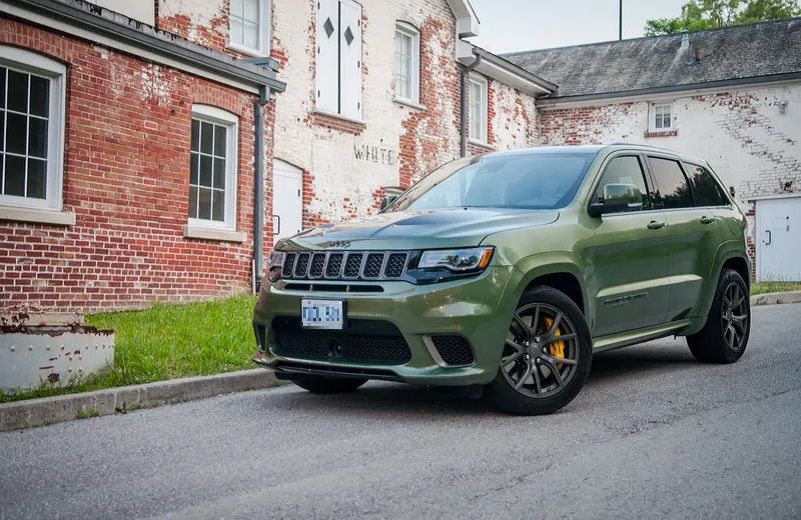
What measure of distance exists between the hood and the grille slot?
55 cm

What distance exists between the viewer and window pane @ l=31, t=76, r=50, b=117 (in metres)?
10.9

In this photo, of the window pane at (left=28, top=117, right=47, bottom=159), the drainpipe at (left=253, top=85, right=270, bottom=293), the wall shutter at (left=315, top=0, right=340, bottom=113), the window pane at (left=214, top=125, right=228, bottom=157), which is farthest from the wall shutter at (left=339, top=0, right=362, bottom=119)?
the window pane at (left=28, top=117, right=47, bottom=159)

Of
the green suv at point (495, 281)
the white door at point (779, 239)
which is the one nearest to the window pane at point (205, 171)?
the green suv at point (495, 281)

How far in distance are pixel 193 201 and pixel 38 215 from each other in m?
2.95

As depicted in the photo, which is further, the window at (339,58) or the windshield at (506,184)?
the window at (339,58)

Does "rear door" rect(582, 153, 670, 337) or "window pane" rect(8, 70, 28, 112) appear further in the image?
→ "window pane" rect(8, 70, 28, 112)

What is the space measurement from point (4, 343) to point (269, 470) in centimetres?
254

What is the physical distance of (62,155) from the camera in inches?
438

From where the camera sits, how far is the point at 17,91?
35.1 ft

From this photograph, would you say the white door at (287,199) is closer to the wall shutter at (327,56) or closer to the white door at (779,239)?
the wall shutter at (327,56)

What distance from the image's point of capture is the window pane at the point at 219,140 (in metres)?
13.9

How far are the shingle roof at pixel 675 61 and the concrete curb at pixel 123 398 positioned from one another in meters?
22.4

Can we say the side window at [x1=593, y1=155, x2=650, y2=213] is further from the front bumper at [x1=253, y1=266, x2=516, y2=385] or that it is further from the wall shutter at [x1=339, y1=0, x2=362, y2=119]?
the wall shutter at [x1=339, y1=0, x2=362, y2=119]

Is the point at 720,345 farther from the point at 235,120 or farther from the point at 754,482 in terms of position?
the point at 235,120
